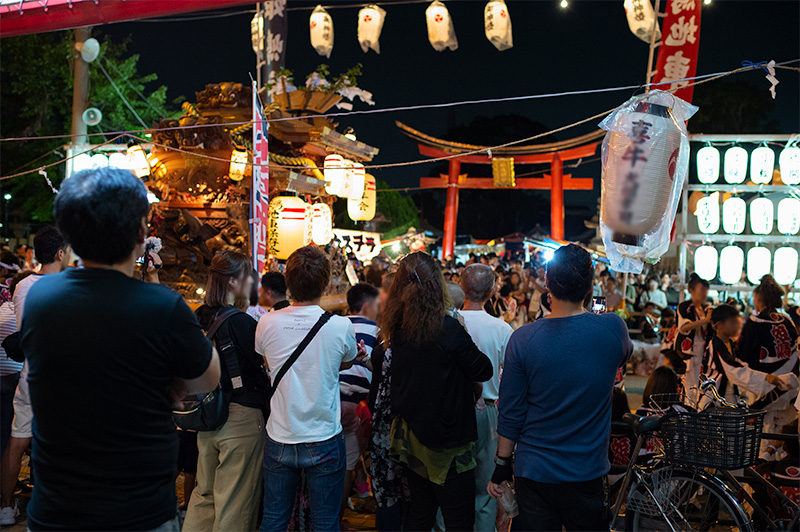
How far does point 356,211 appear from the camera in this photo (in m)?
13.8

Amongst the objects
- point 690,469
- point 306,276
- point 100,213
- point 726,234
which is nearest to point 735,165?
point 726,234

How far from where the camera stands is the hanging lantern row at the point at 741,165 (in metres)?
10.3

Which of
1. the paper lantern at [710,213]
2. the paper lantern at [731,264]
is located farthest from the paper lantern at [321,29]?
the paper lantern at [731,264]

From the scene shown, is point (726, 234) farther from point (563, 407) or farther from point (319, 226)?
point (563, 407)

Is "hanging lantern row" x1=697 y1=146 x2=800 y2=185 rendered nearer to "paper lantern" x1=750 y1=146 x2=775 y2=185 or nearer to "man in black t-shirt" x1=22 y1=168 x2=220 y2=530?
"paper lantern" x1=750 y1=146 x2=775 y2=185

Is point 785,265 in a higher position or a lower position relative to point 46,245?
lower

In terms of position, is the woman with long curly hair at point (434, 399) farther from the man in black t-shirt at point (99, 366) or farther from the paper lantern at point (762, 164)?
the paper lantern at point (762, 164)

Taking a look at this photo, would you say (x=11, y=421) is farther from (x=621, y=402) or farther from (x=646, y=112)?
(x=646, y=112)

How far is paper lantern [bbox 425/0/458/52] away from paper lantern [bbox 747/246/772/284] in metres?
7.59

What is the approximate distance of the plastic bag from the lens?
4.16m

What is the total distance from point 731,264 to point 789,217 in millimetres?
1319

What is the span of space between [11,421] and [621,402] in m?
4.79

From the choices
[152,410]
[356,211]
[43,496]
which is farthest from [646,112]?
[356,211]

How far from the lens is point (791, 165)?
33.4ft
